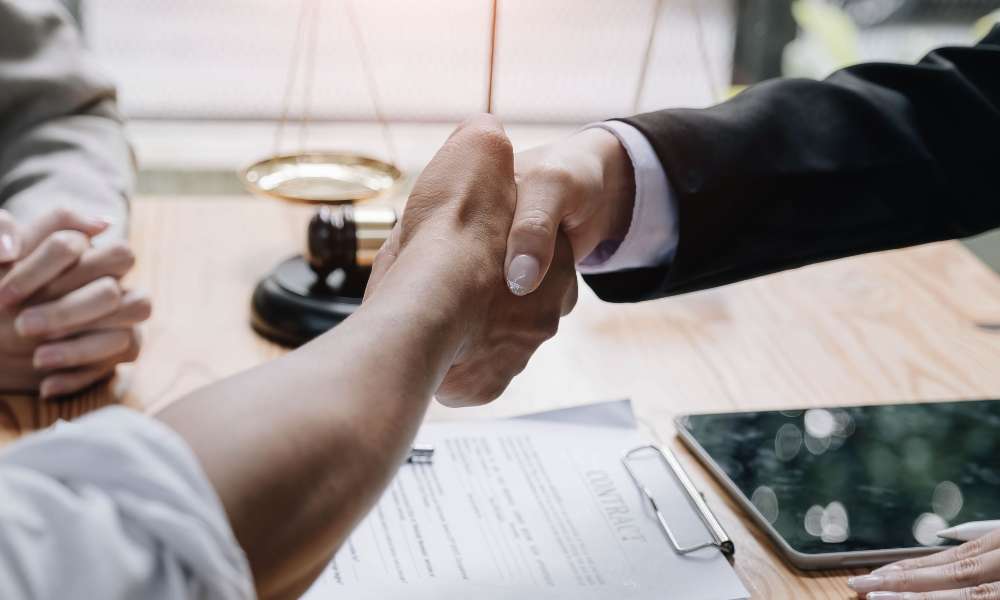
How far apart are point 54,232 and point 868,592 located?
32.0 inches

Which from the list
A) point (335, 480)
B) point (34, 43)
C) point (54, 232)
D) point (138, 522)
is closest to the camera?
point (138, 522)

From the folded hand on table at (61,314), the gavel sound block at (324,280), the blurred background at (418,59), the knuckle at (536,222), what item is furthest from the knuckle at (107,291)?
the blurred background at (418,59)

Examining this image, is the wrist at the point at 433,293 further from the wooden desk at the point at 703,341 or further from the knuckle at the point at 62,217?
the knuckle at the point at 62,217

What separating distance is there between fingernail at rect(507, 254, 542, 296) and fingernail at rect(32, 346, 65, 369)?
43 cm

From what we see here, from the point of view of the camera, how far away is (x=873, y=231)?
108 centimetres

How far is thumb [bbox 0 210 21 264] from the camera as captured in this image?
3.33 ft

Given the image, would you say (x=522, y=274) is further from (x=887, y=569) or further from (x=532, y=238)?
(x=887, y=569)

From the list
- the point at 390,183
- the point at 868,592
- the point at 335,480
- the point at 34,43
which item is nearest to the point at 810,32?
the point at 390,183

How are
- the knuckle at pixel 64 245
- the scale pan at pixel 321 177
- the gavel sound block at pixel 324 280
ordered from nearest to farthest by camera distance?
the knuckle at pixel 64 245
the gavel sound block at pixel 324 280
the scale pan at pixel 321 177

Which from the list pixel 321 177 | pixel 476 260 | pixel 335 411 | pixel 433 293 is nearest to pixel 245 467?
pixel 335 411

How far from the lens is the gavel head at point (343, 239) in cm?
118

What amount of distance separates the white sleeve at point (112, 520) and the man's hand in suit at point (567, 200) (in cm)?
47

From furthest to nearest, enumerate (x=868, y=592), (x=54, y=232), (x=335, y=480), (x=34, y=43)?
(x=34, y=43)
(x=54, y=232)
(x=868, y=592)
(x=335, y=480)

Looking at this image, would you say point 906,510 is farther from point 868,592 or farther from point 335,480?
point 335,480
